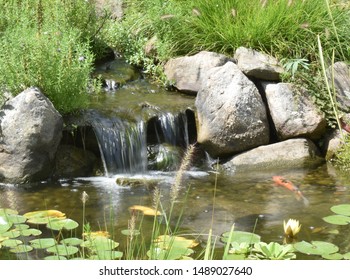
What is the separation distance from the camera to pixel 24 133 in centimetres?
628

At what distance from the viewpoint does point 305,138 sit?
7336 mm

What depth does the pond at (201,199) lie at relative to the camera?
486 cm

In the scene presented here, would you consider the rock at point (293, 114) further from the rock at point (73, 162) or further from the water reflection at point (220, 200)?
the rock at point (73, 162)

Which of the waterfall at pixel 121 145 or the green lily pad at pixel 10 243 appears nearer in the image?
the green lily pad at pixel 10 243

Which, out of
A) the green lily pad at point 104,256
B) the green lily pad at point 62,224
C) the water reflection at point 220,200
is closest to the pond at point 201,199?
the water reflection at point 220,200

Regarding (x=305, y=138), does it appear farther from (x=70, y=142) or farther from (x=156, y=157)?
(x=70, y=142)

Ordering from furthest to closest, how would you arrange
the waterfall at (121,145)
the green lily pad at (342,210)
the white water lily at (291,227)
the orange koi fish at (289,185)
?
the waterfall at (121,145) → the orange koi fish at (289,185) → the green lily pad at (342,210) → the white water lily at (291,227)

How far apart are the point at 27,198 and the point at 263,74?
3.14 m

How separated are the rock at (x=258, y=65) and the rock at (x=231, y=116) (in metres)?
0.25

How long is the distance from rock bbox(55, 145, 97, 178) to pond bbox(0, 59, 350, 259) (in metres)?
0.11

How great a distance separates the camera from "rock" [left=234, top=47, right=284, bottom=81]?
7547 millimetres

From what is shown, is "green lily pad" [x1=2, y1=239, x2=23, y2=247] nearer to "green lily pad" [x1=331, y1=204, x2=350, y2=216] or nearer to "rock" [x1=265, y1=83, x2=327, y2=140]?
"green lily pad" [x1=331, y1=204, x2=350, y2=216]
